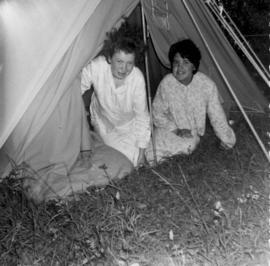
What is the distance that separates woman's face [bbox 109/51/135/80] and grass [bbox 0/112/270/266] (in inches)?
28.4

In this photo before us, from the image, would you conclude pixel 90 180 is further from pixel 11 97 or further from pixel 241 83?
pixel 241 83

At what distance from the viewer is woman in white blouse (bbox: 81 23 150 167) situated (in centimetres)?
253

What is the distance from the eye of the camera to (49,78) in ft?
7.55

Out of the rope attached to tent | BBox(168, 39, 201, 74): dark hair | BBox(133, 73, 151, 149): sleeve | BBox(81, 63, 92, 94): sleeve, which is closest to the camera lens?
the rope attached to tent

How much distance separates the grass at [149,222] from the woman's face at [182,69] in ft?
2.54

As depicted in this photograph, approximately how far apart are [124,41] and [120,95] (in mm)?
415

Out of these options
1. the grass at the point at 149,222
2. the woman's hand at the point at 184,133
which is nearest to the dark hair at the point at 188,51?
the woman's hand at the point at 184,133

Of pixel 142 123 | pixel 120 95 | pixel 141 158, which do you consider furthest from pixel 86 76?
pixel 141 158

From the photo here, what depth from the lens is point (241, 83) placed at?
3.75 metres

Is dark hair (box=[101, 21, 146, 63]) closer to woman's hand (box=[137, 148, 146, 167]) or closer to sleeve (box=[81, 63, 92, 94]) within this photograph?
sleeve (box=[81, 63, 92, 94])

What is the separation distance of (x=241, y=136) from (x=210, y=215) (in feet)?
4.30

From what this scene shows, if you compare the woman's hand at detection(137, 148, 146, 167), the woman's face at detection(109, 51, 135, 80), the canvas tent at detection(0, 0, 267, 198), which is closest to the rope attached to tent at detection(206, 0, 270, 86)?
the canvas tent at detection(0, 0, 267, 198)

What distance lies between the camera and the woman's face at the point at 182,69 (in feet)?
9.58

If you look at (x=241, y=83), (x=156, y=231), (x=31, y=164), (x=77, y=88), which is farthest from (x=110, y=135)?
(x=241, y=83)
